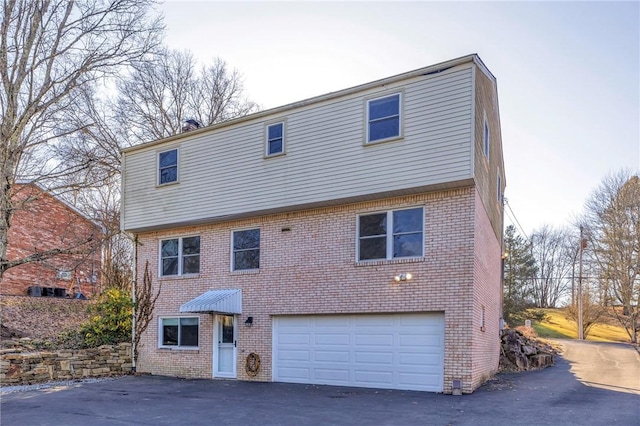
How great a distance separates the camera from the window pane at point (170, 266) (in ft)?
50.7

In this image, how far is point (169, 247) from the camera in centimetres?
1571

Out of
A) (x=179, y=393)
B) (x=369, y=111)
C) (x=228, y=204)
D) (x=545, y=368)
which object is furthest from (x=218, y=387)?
(x=545, y=368)

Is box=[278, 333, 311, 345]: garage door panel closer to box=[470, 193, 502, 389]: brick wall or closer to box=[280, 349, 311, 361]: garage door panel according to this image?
box=[280, 349, 311, 361]: garage door panel

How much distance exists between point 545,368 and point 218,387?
1078 cm

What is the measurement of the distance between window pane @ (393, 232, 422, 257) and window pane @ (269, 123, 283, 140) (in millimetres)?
4387

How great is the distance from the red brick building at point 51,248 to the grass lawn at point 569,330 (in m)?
29.5

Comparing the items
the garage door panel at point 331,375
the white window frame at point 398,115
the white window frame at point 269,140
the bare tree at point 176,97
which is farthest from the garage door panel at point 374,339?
the bare tree at point 176,97

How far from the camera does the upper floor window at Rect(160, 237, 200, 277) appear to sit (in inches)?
593

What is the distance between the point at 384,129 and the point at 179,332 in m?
8.71

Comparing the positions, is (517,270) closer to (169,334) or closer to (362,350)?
(362,350)

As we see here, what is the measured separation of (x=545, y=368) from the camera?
634 inches

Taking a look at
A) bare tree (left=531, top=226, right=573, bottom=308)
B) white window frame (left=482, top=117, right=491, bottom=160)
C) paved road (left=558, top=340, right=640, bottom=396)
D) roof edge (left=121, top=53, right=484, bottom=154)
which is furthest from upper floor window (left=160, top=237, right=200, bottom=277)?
bare tree (left=531, top=226, right=573, bottom=308)

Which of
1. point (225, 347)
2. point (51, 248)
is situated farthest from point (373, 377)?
point (51, 248)

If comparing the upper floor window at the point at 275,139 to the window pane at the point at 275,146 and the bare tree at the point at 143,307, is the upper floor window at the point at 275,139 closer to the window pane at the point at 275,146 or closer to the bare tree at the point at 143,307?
the window pane at the point at 275,146
